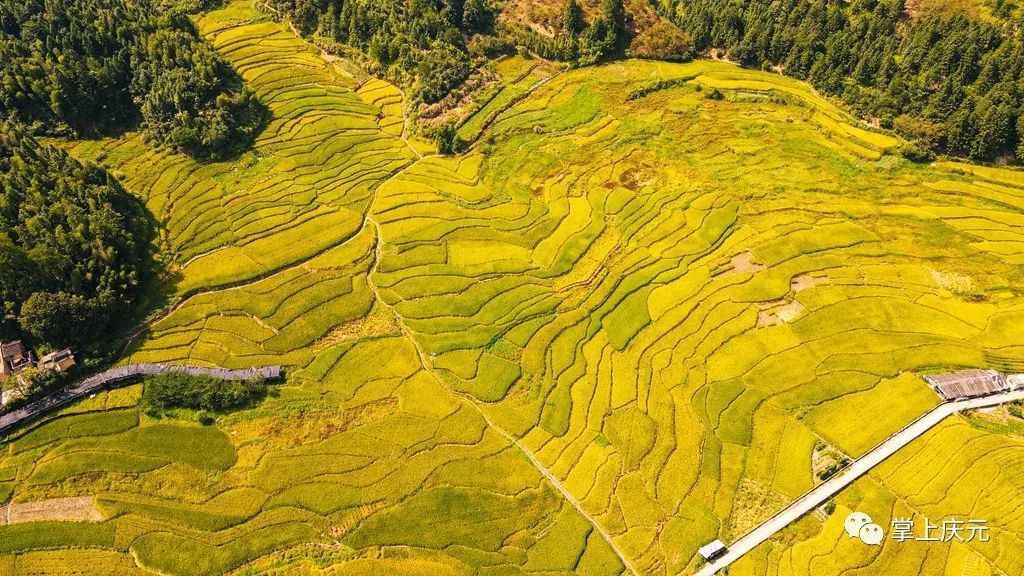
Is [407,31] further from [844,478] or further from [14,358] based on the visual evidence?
[844,478]

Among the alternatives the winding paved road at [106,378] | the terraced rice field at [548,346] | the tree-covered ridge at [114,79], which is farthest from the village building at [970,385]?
the tree-covered ridge at [114,79]

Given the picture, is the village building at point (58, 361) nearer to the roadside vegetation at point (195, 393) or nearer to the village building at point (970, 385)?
the roadside vegetation at point (195, 393)

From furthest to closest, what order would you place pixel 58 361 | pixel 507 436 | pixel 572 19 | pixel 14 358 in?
pixel 572 19, pixel 507 436, pixel 58 361, pixel 14 358

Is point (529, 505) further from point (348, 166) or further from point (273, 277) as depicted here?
point (348, 166)

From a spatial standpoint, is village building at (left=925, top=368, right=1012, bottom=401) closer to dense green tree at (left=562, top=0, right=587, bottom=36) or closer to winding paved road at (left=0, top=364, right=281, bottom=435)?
winding paved road at (left=0, top=364, right=281, bottom=435)

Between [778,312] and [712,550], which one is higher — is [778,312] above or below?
above

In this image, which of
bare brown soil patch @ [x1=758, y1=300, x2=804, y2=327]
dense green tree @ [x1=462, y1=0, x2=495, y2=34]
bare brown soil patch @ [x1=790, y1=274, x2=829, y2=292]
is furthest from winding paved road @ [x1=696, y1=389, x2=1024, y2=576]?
dense green tree @ [x1=462, y1=0, x2=495, y2=34]

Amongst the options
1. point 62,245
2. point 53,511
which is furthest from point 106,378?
point 62,245
